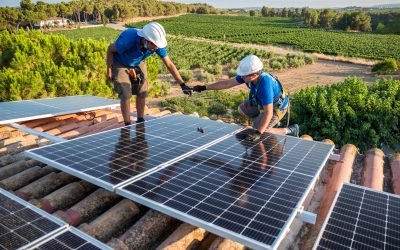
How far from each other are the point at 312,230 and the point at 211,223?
163 cm

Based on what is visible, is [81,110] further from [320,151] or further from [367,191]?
[367,191]

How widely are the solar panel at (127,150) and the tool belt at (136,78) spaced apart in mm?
1517

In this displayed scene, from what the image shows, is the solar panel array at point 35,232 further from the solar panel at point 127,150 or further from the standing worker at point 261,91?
the standing worker at point 261,91

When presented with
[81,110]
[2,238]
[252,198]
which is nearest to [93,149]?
[2,238]

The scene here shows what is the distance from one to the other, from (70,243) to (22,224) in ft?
2.04

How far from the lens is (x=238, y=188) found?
411 centimetres

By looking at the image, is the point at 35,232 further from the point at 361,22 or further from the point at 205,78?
the point at 361,22

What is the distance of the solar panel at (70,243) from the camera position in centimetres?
301

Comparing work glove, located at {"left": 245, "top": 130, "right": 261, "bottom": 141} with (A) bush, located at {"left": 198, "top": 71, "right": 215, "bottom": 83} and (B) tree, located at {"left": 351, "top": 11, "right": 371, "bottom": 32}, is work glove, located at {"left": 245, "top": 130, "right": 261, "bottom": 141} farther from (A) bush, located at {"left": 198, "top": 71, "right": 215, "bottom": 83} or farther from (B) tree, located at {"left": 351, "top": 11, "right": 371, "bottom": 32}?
(B) tree, located at {"left": 351, "top": 11, "right": 371, "bottom": 32}

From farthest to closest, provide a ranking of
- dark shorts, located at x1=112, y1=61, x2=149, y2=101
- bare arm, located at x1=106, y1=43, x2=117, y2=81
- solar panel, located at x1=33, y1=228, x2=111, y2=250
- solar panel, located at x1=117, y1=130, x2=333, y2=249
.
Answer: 1. dark shorts, located at x1=112, y1=61, x2=149, y2=101
2. bare arm, located at x1=106, y1=43, x2=117, y2=81
3. solar panel, located at x1=117, y1=130, x2=333, y2=249
4. solar panel, located at x1=33, y1=228, x2=111, y2=250

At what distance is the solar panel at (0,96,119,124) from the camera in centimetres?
716

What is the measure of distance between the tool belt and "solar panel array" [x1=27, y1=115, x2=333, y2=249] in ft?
6.01

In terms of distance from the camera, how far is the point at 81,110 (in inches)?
320

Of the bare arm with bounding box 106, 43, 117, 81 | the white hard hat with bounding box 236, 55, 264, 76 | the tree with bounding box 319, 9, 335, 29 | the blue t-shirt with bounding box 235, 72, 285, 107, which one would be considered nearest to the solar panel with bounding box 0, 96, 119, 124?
the bare arm with bounding box 106, 43, 117, 81
